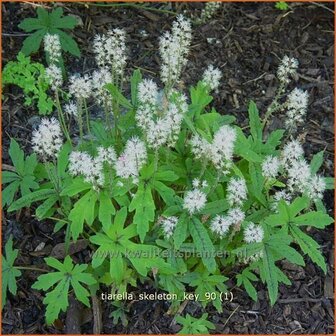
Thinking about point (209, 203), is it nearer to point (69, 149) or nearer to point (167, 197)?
point (167, 197)

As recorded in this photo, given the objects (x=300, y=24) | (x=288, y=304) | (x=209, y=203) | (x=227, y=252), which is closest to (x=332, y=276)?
(x=288, y=304)

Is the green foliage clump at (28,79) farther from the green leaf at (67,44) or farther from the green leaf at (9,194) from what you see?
the green leaf at (9,194)

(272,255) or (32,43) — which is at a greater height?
(32,43)

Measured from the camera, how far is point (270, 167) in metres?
2.96

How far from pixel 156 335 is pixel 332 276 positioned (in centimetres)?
114

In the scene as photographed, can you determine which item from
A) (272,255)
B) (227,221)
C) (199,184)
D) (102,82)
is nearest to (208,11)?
(102,82)

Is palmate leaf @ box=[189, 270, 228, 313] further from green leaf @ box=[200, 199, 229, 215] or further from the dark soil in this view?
green leaf @ box=[200, 199, 229, 215]

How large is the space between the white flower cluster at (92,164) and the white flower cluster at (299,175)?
2.81ft

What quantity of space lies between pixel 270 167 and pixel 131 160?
0.70 meters

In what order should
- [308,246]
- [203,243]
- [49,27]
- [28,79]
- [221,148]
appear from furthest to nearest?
[49,27] < [28,79] < [308,246] < [203,243] < [221,148]

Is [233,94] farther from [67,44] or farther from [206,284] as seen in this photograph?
[206,284]

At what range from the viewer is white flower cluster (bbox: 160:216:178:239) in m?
2.88

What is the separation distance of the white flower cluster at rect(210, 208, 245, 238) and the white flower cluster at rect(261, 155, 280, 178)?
0.23 meters

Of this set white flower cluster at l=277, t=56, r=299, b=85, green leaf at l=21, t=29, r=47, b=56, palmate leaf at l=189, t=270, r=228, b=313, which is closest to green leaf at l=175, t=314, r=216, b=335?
palmate leaf at l=189, t=270, r=228, b=313
